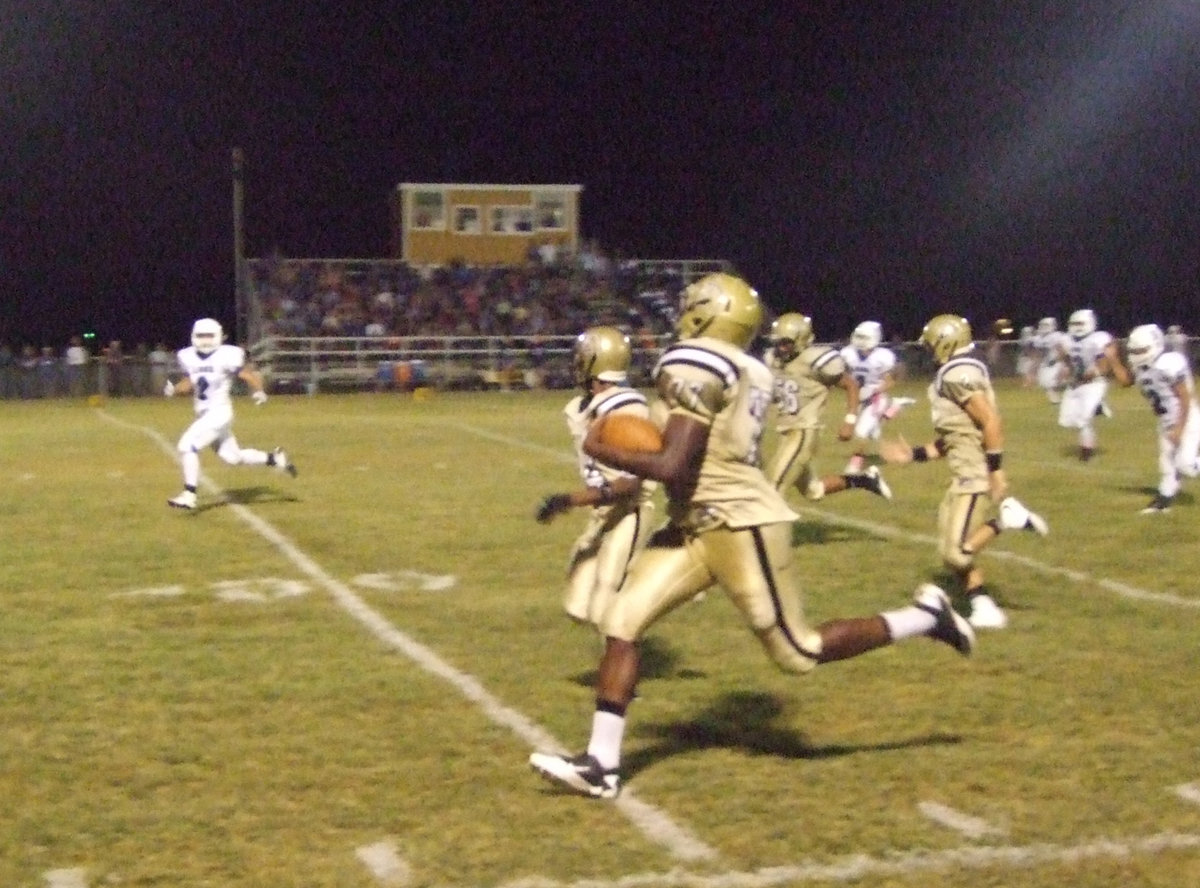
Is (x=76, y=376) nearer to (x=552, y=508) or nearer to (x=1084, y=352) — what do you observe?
(x=1084, y=352)

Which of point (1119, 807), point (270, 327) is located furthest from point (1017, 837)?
point (270, 327)

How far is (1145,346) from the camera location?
39.1 ft

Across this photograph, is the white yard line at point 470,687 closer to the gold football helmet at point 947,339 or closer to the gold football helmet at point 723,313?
the gold football helmet at point 723,313

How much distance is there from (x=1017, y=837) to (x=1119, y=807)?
0.48 metres

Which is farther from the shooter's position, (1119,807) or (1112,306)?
(1112,306)

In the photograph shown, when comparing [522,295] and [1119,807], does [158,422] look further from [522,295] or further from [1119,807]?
[1119,807]

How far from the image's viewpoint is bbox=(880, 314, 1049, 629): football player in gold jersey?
7.58 metres

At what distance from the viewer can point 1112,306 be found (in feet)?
196

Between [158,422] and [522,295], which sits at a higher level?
[522,295]

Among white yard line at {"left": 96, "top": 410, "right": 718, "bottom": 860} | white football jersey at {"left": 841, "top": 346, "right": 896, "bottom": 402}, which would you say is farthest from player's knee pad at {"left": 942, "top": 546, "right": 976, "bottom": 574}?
white football jersey at {"left": 841, "top": 346, "right": 896, "bottom": 402}

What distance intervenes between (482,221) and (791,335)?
3437 centimetres

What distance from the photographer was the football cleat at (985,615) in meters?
7.51

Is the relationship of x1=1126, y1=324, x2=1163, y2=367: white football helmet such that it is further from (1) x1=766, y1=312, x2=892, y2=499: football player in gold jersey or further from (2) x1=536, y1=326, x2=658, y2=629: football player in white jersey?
(2) x1=536, y1=326, x2=658, y2=629: football player in white jersey

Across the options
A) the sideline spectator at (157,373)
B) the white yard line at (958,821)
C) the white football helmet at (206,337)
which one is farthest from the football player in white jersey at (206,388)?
the sideline spectator at (157,373)
